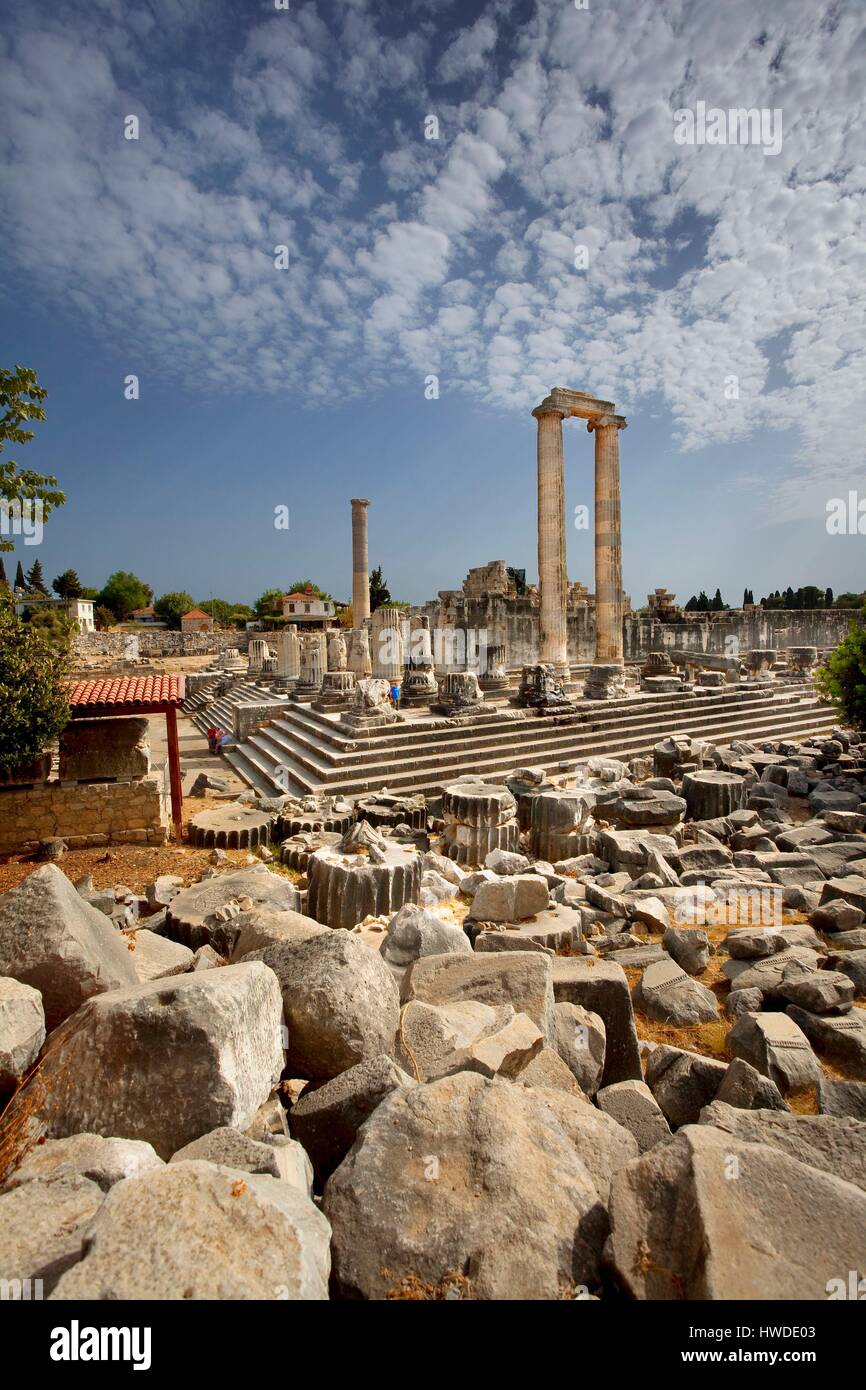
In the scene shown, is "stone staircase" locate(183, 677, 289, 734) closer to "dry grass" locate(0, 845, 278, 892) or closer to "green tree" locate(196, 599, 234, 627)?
"dry grass" locate(0, 845, 278, 892)

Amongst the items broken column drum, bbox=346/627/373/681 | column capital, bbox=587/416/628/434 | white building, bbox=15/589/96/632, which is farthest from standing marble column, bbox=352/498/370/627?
white building, bbox=15/589/96/632

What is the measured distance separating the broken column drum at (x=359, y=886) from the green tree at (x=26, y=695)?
3.82 metres

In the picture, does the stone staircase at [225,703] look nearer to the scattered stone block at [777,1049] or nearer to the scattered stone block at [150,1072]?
the scattered stone block at [777,1049]

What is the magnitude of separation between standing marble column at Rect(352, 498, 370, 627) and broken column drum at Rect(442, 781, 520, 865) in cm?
1646

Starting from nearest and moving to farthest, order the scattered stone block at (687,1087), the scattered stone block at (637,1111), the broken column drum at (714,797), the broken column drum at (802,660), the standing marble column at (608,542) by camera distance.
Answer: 1. the scattered stone block at (637,1111)
2. the scattered stone block at (687,1087)
3. the broken column drum at (714,797)
4. the standing marble column at (608,542)
5. the broken column drum at (802,660)

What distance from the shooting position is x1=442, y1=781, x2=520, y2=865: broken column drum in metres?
7.79

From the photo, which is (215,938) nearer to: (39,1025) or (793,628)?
(39,1025)

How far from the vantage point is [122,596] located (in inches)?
2795

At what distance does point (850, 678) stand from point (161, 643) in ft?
145

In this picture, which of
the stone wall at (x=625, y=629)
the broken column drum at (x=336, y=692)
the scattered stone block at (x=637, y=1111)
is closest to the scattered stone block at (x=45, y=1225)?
the scattered stone block at (x=637, y=1111)

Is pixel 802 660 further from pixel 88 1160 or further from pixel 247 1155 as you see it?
pixel 88 1160

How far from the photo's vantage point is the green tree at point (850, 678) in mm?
10898
